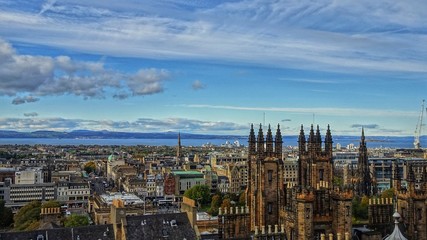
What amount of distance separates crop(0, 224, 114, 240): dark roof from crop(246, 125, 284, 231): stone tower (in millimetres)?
18203

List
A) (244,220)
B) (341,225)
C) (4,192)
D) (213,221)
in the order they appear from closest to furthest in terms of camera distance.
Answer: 1. (341,225)
2. (244,220)
3. (213,221)
4. (4,192)

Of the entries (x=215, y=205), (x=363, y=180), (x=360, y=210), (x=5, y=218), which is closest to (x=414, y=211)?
(x=360, y=210)

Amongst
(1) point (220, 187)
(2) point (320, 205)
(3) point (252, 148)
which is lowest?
(1) point (220, 187)

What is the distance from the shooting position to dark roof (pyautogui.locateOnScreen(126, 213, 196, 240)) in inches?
1996

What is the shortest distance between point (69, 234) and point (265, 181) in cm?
2219

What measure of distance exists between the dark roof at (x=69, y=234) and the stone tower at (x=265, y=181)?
18.2 m

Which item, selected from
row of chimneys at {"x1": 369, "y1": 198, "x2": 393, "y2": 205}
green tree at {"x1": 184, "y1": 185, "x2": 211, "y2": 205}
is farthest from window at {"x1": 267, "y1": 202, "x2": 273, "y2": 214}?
green tree at {"x1": 184, "y1": 185, "x2": 211, "y2": 205}

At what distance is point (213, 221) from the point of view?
277ft

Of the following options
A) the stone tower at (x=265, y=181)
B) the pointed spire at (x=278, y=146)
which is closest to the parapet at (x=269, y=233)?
the stone tower at (x=265, y=181)

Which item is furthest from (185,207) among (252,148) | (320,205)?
(320,205)

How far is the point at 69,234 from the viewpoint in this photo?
52.5m

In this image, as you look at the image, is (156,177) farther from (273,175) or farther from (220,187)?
(273,175)

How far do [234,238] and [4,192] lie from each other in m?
128

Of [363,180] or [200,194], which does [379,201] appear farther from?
[200,194]
